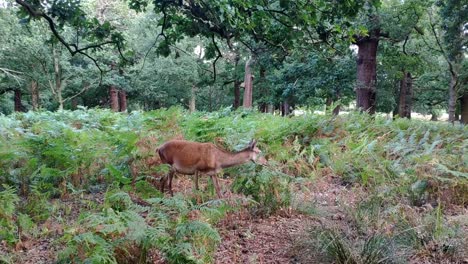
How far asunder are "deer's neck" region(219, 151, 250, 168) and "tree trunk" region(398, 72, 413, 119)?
68.3ft

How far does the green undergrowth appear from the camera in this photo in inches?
132

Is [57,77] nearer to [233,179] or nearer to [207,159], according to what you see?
[233,179]

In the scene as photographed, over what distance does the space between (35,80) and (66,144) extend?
22.8m

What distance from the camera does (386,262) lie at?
3311 mm

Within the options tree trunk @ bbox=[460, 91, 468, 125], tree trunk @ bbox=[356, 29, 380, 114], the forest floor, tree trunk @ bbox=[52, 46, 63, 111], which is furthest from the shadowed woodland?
tree trunk @ bbox=[460, 91, 468, 125]

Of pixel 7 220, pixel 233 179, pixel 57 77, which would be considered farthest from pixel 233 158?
pixel 57 77

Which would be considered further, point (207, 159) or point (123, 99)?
point (123, 99)

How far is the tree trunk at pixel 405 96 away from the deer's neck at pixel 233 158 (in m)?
20.8

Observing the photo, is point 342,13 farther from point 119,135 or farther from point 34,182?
point 34,182

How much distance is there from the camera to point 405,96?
2577cm

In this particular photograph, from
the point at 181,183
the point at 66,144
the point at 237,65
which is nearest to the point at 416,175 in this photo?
the point at 181,183

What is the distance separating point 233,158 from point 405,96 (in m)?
23.5

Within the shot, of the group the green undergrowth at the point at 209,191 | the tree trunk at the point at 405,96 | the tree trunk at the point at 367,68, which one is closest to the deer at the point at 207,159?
the green undergrowth at the point at 209,191

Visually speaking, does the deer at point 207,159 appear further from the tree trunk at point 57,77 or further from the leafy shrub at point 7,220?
the tree trunk at point 57,77
